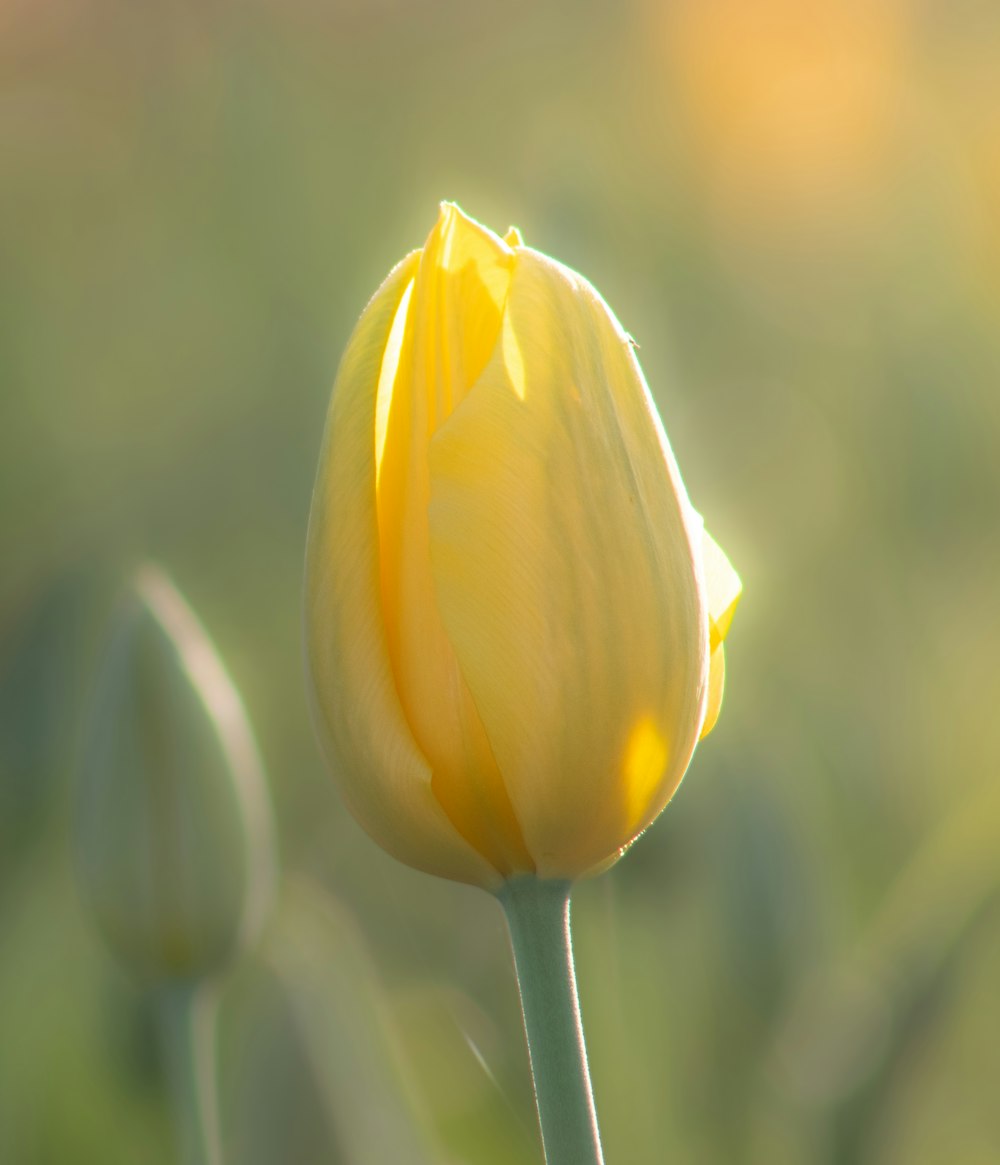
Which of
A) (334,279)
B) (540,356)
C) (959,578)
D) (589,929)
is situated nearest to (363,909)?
(589,929)

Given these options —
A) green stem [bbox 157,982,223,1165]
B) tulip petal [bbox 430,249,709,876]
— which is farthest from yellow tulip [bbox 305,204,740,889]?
green stem [bbox 157,982,223,1165]

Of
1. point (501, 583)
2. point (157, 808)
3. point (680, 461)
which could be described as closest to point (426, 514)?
point (501, 583)

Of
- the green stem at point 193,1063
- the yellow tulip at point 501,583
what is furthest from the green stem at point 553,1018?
the green stem at point 193,1063

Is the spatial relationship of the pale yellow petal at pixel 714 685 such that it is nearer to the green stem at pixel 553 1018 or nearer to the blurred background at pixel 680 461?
the green stem at pixel 553 1018

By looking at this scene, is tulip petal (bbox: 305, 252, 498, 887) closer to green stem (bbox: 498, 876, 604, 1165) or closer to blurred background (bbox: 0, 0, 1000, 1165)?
green stem (bbox: 498, 876, 604, 1165)

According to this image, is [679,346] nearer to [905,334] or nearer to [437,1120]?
[905,334]
